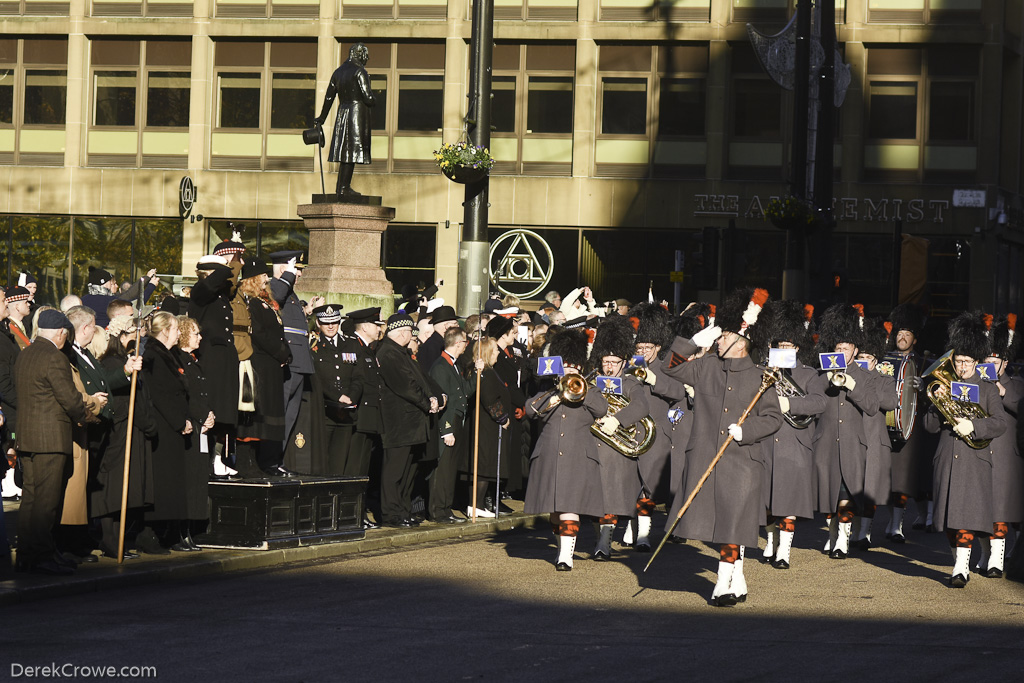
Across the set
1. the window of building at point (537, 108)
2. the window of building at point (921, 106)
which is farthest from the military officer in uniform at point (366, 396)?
the window of building at point (921, 106)

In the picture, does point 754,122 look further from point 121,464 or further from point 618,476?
point 121,464

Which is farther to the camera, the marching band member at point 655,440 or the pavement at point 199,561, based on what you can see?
the marching band member at point 655,440

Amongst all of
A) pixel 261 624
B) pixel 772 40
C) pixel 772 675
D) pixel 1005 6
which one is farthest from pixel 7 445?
pixel 1005 6

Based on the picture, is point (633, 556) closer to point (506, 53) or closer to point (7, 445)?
point (7, 445)

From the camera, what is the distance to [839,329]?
49.5 feet

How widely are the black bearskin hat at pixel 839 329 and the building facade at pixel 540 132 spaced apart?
2089 cm

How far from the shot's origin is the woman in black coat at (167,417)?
40.0 ft

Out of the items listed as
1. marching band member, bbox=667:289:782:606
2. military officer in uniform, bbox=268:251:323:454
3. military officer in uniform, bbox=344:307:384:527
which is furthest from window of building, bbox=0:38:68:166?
marching band member, bbox=667:289:782:606

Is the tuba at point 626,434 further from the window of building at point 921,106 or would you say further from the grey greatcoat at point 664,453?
the window of building at point 921,106

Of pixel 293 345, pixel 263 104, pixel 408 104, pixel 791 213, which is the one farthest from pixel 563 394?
pixel 263 104

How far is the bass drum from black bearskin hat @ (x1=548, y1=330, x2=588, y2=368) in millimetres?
3207

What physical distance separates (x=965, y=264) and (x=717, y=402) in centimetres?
2673

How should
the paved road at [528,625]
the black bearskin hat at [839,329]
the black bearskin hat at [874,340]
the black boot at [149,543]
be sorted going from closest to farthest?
the paved road at [528,625] → the black boot at [149,543] → the black bearskin hat at [839,329] → the black bearskin hat at [874,340]

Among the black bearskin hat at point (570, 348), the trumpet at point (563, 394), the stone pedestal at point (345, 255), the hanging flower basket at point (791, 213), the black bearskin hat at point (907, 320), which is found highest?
the hanging flower basket at point (791, 213)
